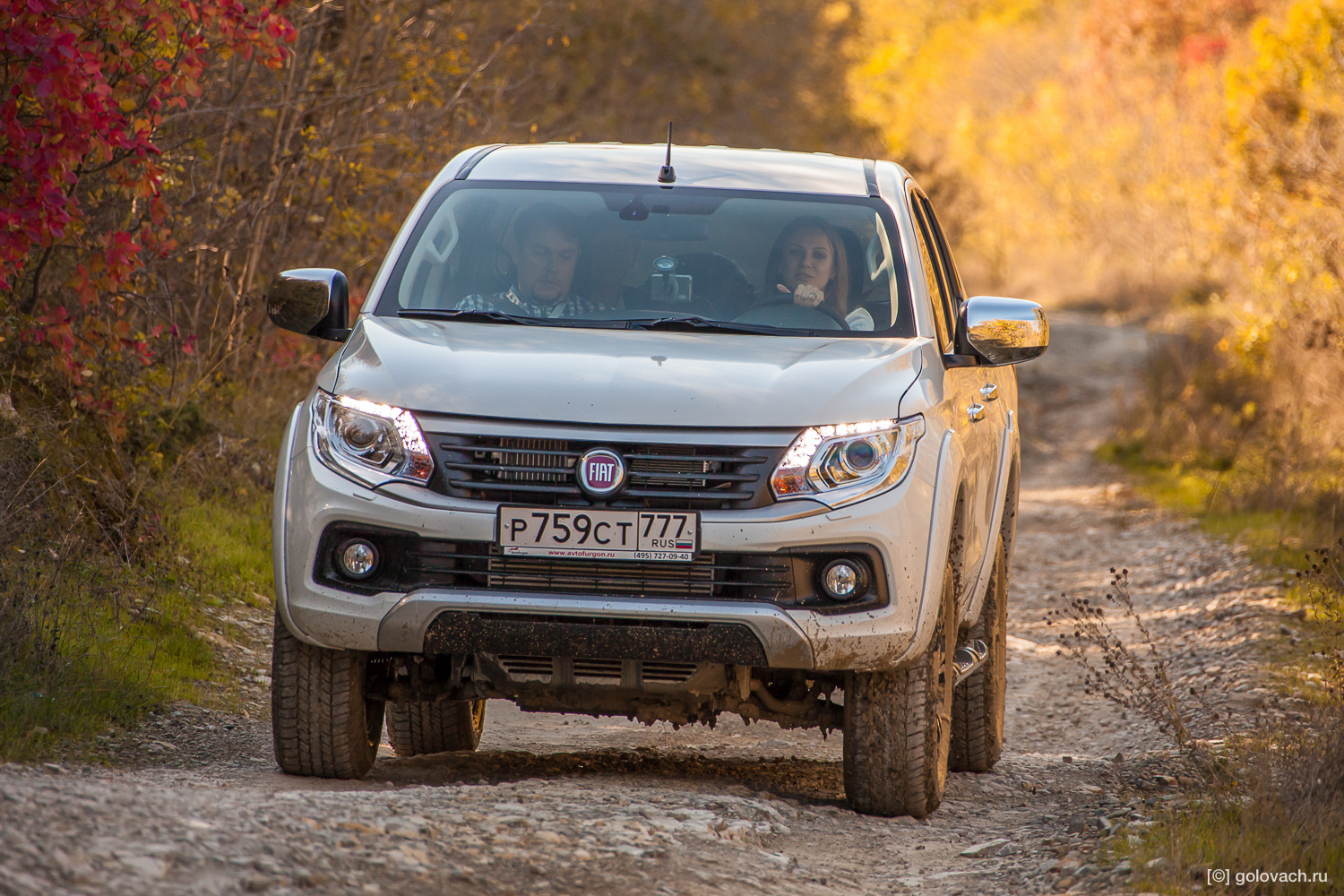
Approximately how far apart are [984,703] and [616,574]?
87.5 inches

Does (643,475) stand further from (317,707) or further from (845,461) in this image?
(317,707)

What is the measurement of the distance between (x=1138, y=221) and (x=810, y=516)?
2871cm

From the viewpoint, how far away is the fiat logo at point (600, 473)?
4.54 meters

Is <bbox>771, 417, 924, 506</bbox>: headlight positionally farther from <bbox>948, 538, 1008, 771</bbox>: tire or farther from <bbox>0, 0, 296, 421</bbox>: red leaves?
<bbox>0, 0, 296, 421</bbox>: red leaves

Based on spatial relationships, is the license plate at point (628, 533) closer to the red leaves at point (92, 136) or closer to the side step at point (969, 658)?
the side step at point (969, 658)

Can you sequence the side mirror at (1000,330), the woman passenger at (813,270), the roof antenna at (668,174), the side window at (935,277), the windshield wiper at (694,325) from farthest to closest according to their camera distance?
1. the roof antenna at (668,174)
2. the side window at (935,277)
3. the woman passenger at (813,270)
4. the side mirror at (1000,330)
5. the windshield wiper at (694,325)

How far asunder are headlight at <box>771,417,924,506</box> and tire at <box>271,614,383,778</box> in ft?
4.76

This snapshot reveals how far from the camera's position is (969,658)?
18.3ft

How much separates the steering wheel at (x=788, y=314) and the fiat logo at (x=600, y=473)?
1.02 meters

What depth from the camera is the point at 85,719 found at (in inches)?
224

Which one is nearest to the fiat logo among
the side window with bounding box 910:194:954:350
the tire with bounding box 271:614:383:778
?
the tire with bounding box 271:614:383:778

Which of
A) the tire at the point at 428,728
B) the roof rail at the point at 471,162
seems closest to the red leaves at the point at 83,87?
the roof rail at the point at 471,162

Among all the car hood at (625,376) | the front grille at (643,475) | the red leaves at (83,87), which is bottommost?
the front grille at (643,475)

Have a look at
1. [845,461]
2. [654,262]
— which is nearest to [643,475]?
[845,461]
